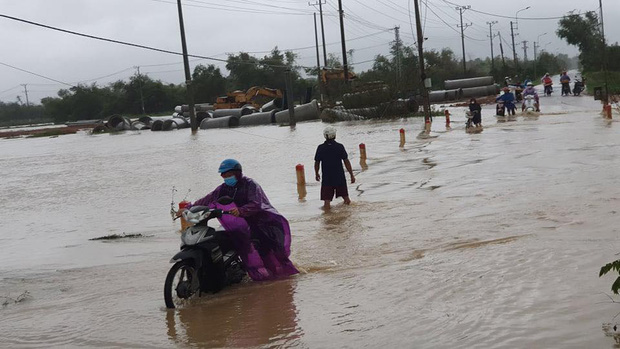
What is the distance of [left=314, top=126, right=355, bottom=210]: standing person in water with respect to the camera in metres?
13.4

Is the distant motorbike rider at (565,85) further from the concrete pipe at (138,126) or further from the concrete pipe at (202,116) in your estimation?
the concrete pipe at (138,126)

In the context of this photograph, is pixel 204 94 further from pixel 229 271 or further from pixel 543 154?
pixel 229 271

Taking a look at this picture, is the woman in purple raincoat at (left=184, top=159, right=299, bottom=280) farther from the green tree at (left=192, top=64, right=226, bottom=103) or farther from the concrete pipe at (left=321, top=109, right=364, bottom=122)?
the green tree at (left=192, top=64, right=226, bottom=103)

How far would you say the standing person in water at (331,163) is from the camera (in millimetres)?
13383

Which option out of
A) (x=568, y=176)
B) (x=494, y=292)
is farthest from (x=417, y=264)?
(x=568, y=176)

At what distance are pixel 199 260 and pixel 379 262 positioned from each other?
2538 mm

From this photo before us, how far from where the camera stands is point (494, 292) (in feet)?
23.4

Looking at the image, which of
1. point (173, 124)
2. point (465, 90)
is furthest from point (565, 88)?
point (173, 124)

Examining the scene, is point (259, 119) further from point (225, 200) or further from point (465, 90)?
point (225, 200)

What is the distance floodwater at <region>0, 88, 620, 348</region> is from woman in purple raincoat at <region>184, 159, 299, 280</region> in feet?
0.94

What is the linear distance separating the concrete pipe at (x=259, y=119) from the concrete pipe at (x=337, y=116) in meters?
6.43

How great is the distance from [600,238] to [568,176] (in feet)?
20.5

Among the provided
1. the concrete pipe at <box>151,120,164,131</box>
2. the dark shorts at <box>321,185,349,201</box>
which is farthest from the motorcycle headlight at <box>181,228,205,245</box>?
the concrete pipe at <box>151,120,164,131</box>

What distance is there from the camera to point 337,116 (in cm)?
4872
